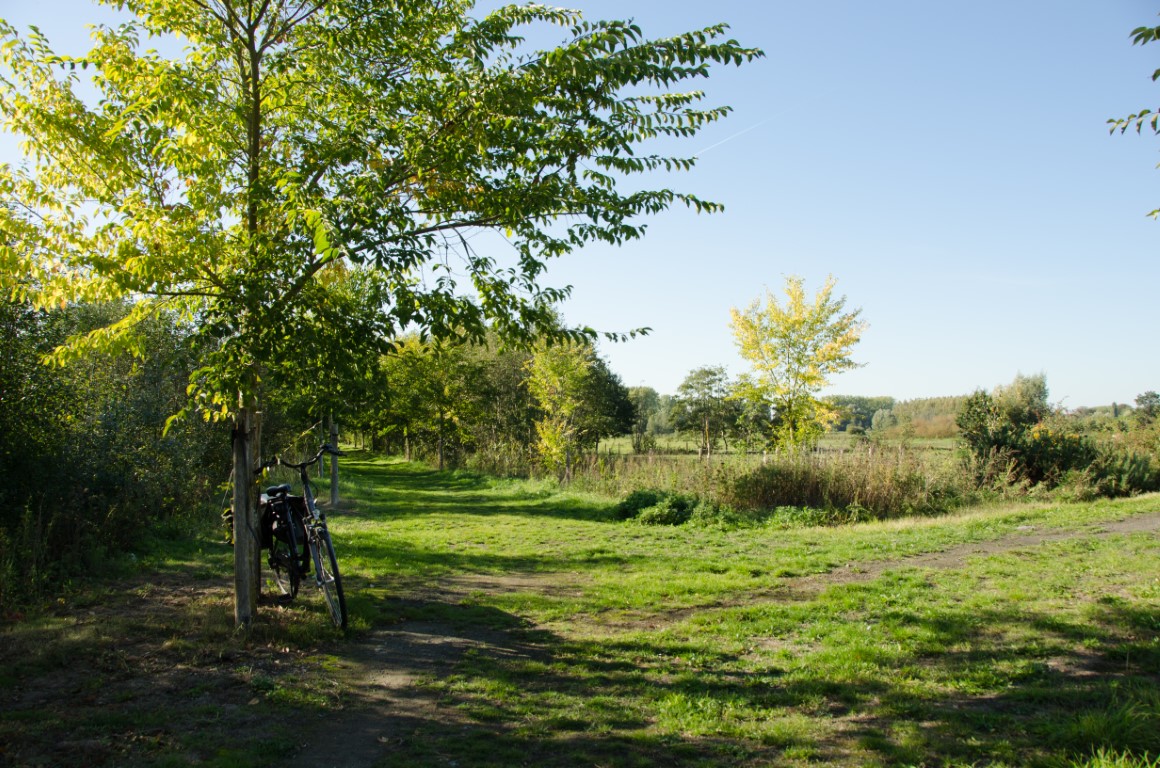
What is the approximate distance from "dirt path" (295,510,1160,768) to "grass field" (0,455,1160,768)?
27 millimetres

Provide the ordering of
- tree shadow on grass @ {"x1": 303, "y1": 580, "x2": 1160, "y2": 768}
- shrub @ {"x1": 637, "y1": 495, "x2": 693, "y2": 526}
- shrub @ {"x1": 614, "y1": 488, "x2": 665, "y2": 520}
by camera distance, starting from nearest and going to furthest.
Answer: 1. tree shadow on grass @ {"x1": 303, "y1": 580, "x2": 1160, "y2": 768}
2. shrub @ {"x1": 637, "y1": 495, "x2": 693, "y2": 526}
3. shrub @ {"x1": 614, "y1": 488, "x2": 665, "y2": 520}

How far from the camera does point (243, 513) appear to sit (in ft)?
18.9

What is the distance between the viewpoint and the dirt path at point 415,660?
3908 mm

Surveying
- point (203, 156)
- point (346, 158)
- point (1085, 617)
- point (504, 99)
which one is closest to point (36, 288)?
point (203, 156)

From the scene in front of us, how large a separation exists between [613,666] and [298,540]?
3022mm

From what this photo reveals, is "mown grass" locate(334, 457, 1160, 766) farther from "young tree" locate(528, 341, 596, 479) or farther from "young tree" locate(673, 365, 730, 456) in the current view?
"young tree" locate(673, 365, 730, 456)

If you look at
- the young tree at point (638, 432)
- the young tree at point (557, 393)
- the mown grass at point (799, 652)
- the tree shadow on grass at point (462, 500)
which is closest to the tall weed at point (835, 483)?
the tree shadow on grass at point (462, 500)

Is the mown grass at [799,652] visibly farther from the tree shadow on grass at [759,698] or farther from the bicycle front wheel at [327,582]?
the bicycle front wheel at [327,582]

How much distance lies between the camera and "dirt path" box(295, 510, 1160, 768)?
3.91 meters

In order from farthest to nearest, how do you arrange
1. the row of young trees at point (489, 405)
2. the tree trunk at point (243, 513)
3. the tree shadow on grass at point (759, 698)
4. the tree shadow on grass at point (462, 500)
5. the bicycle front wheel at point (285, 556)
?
the row of young trees at point (489, 405) < the tree shadow on grass at point (462, 500) < the bicycle front wheel at point (285, 556) < the tree trunk at point (243, 513) < the tree shadow on grass at point (759, 698)

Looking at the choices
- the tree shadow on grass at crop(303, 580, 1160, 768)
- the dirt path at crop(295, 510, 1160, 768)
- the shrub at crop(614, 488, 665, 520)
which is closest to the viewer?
the tree shadow on grass at crop(303, 580, 1160, 768)

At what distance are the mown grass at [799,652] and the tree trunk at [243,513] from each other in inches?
43.0

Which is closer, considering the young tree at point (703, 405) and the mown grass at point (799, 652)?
the mown grass at point (799, 652)

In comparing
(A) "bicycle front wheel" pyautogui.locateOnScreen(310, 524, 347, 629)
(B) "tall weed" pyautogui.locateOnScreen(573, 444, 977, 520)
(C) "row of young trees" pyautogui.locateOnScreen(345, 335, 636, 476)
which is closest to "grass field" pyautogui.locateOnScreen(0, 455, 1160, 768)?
(A) "bicycle front wheel" pyautogui.locateOnScreen(310, 524, 347, 629)
